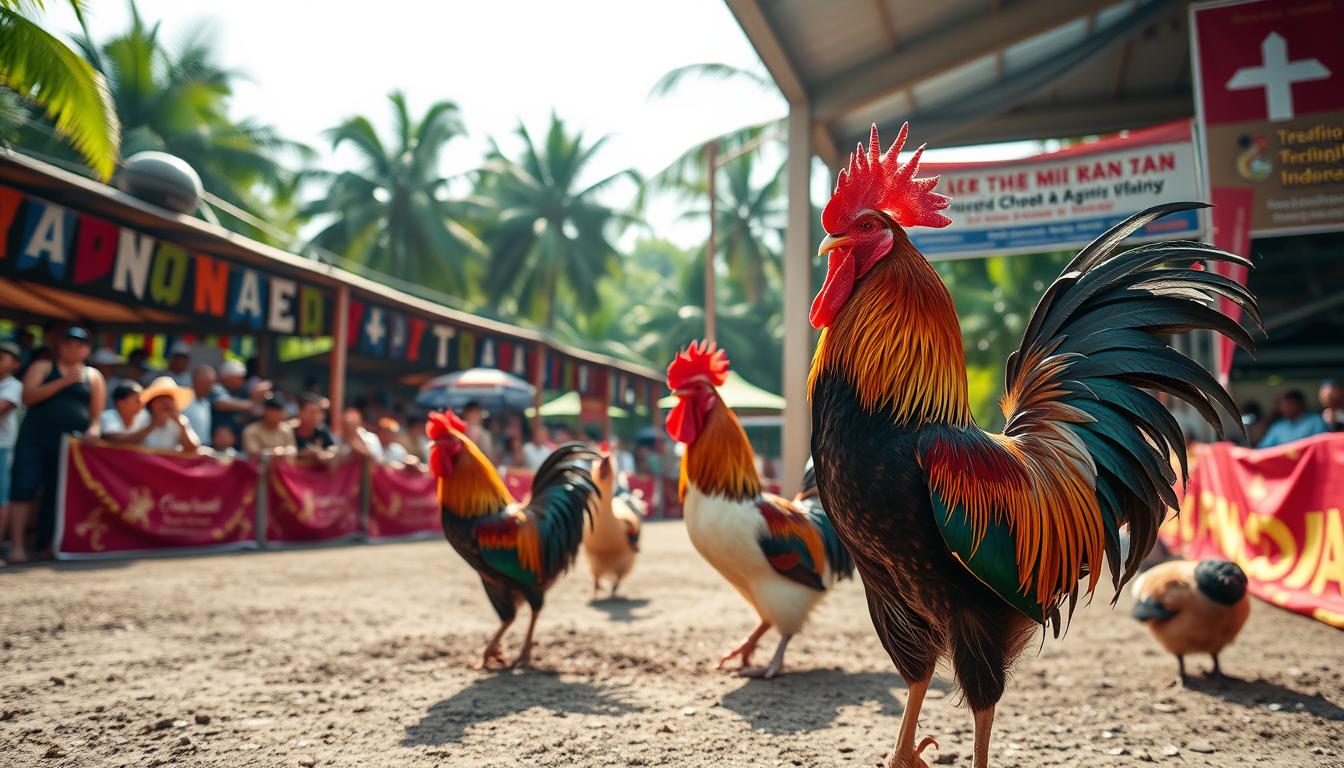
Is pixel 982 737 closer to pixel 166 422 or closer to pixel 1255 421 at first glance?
pixel 166 422

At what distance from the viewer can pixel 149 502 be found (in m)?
8.33

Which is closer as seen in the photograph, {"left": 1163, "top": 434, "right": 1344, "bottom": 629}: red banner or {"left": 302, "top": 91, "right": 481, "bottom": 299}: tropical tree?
{"left": 1163, "top": 434, "right": 1344, "bottom": 629}: red banner

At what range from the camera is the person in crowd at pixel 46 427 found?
295 inches

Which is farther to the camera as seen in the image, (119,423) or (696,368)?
(119,423)

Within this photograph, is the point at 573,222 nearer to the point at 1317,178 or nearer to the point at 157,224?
the point at 157,224

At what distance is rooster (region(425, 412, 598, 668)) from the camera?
4.45 meters

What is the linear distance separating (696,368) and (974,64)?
540 centimetres

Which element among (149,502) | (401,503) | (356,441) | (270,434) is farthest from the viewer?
(401,503)

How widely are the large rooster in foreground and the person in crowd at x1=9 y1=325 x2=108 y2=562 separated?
7968 mm

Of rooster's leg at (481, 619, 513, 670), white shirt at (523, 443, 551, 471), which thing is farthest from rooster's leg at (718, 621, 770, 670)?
white shirt at (523, 443, 551, 471)

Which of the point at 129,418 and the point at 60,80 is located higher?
the point at 60,80

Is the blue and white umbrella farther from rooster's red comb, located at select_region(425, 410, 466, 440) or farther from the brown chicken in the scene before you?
the brown chicken

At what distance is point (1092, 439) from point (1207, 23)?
536 centimetres

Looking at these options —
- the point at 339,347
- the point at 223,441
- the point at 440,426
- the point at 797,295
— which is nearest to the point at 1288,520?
the point at 797,295
